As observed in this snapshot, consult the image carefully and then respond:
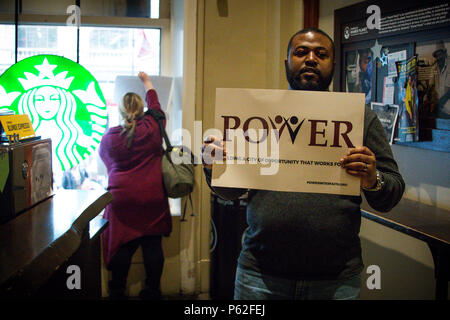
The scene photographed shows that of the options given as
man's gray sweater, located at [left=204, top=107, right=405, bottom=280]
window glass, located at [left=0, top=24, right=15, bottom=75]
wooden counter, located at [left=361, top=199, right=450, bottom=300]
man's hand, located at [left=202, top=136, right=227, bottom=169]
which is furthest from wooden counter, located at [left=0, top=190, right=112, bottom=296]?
window glass, located at [left=0, top=24, right=15, bottom=75]

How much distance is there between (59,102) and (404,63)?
77.1 inches

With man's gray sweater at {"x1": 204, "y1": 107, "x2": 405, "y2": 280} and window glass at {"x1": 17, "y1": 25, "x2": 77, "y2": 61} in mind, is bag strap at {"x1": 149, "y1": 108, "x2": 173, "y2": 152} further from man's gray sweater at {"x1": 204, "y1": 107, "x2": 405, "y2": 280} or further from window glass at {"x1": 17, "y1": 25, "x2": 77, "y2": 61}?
man's gray sweater at {"x1": 204, "y1": 107, "x2": 405, "y2": 280}

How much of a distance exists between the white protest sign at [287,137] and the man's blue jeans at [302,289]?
265mm

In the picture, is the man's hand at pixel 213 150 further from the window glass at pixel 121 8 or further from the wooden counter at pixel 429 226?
the window glass at pixel 121 8

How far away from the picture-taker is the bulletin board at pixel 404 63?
2.21 meters

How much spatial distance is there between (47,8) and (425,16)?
8.51 ft

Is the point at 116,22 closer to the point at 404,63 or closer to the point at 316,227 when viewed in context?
the point at 404,63

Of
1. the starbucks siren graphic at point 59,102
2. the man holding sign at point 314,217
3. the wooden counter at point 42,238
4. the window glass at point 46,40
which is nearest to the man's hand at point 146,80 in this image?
the starbucks siren graphic at point 59,102

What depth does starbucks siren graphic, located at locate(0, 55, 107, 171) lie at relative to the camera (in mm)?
2947

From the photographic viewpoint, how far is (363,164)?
1.44 meters

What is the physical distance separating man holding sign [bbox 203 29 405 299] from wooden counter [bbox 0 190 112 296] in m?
0.45
